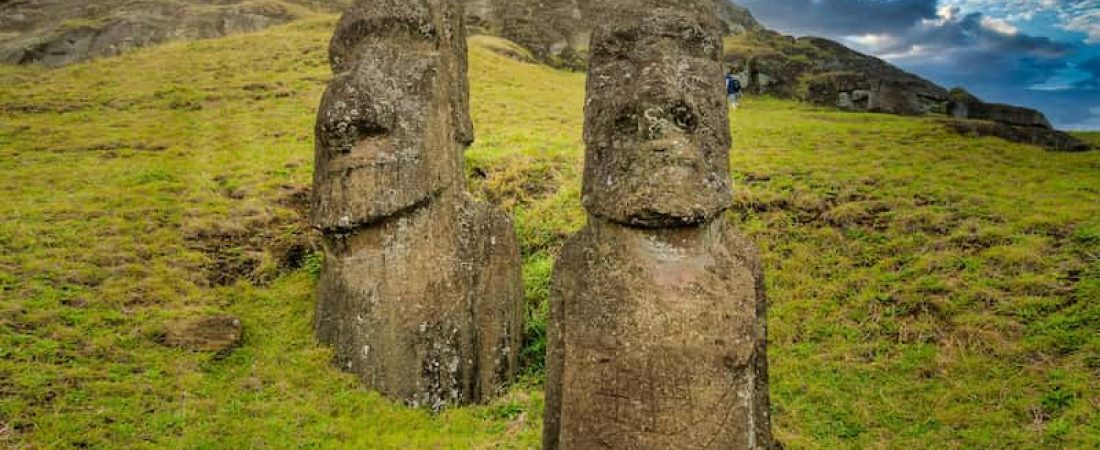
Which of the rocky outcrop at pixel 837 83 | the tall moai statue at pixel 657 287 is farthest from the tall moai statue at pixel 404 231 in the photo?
the rocky outcrop at pixel 837 83

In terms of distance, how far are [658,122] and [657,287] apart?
1068 mm

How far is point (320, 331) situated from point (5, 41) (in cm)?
3267

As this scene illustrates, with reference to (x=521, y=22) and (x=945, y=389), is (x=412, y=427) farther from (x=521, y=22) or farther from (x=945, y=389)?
(x=521, y=22)

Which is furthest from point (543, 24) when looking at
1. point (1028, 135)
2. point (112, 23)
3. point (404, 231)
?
point (404, 231)

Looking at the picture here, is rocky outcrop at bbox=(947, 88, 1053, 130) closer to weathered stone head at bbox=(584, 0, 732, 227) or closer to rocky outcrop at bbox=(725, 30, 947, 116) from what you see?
rocky outcrop at bbox=(725, 30, 947, 116)

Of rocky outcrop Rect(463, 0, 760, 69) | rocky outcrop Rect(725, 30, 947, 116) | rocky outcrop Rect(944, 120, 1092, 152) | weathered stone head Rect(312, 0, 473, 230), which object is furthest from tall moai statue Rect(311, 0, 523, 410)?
rocky outcrop Rect(463, 0, 760, 69)

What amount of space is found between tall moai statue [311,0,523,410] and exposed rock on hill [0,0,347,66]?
96.6ft

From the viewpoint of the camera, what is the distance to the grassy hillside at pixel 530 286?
7176 mm

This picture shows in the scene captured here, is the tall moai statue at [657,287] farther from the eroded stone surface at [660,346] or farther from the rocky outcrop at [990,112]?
the rocky outcrop at [990,112]

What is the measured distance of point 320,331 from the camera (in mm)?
8625

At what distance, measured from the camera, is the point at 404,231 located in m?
8.04

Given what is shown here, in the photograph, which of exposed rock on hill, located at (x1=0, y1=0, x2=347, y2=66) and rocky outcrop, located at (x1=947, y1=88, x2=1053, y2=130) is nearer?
rocky outcrop, located at (x1=947, y1=88, x2=1053, y2=130)

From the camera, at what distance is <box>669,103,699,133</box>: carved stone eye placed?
488 centimetres

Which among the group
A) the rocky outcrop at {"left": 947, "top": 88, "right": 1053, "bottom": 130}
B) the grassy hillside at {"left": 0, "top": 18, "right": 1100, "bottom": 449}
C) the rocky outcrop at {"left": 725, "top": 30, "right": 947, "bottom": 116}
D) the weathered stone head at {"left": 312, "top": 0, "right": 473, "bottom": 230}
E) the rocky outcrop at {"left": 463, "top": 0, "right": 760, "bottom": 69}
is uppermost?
the rocky outcrop at {"left": 463, "top": 0, "right": 760, "bottom": 69}
